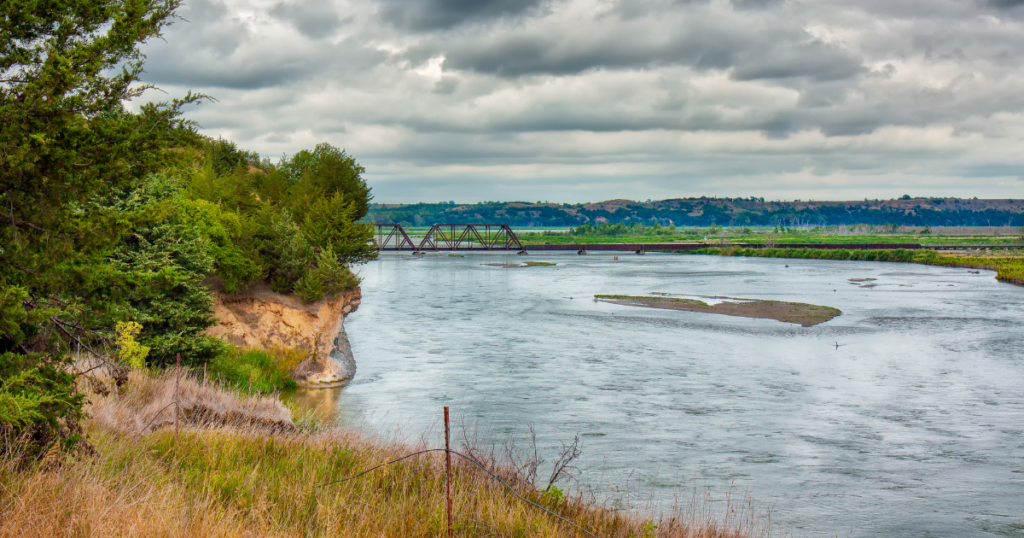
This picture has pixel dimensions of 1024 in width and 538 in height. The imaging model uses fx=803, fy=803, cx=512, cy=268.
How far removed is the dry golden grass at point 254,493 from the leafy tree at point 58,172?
0.97 meters

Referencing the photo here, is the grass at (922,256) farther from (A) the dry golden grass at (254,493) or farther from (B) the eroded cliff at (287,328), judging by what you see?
(A) the dry golden grass at (254,493)

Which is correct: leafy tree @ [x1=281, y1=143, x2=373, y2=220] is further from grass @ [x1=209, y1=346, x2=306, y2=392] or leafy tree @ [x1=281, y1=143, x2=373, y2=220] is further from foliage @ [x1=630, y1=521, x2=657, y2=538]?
foliage @ [x1=630, y1=521, x2=657, y2=538]

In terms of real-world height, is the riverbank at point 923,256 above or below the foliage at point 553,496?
below

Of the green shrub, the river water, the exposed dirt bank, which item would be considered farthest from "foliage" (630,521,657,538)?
the exposed dirt bank

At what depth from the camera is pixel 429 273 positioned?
118 meters

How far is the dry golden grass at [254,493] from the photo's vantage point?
916 cm

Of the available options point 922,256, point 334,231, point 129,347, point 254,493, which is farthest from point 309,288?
point 922,256

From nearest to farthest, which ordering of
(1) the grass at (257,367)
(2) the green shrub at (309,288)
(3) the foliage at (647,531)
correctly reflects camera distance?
1. (3) the foliage at (647,531)
2. (1) the grass at (257,367)
3. (2) the green shrub at (309,288)

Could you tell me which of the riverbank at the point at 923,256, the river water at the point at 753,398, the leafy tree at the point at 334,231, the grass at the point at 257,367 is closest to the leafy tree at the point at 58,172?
the river water at the point at 753,398

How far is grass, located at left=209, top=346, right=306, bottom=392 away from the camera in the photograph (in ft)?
92.4

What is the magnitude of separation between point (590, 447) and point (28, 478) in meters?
17.4

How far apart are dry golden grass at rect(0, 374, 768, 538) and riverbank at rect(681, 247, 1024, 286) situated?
305 feet

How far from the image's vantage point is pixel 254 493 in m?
11.7

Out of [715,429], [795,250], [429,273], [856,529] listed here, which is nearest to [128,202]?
[715,429]
